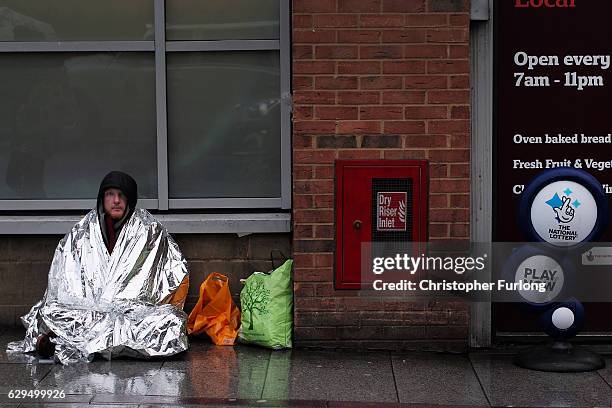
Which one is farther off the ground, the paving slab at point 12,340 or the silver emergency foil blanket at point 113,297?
the silver emergency foil blanket at point 113,297

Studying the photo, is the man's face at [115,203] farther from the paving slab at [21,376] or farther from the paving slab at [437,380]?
the paving slab at [437,380]

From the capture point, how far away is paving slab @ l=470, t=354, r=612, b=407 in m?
5.79

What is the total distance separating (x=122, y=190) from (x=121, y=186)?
29 millimetres

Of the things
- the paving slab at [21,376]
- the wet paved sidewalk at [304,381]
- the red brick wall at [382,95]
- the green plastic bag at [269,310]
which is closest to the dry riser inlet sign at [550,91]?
the red brick wall at [382,95]

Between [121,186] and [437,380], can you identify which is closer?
[437,380]

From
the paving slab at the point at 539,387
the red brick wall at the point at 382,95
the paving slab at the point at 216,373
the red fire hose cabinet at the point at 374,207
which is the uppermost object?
the red brick wall at the point at 382,95

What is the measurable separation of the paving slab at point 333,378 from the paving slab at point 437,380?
0.08 metres

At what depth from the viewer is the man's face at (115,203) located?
22.1 feet

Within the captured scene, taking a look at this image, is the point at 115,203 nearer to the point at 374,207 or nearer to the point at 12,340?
the point at 12,340

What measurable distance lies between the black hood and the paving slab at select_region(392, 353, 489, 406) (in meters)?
2.05

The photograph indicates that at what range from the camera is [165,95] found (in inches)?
287

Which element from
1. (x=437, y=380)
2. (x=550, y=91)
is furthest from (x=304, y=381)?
(x=550, y=91)

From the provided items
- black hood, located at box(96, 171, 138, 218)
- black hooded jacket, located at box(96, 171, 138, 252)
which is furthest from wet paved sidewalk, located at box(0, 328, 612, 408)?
black hood, located at box(96, 171, 138, 218)

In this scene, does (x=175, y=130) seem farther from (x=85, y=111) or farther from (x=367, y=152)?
(x=367, y=152)
